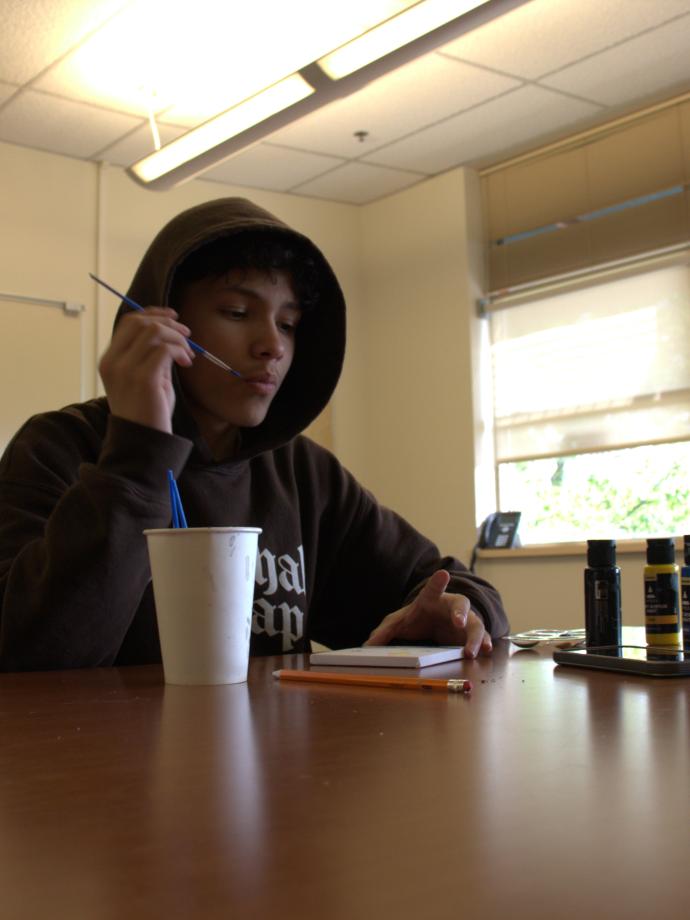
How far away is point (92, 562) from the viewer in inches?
39.4

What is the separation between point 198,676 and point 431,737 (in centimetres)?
35

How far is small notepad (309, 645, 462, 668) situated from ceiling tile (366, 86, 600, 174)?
11.5 ft

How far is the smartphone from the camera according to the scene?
91cm

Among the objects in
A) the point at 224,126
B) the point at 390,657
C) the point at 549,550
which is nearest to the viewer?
the point at 390,657

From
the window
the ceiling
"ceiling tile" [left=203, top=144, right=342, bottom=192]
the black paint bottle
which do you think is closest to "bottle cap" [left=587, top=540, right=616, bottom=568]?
the black paint bottle

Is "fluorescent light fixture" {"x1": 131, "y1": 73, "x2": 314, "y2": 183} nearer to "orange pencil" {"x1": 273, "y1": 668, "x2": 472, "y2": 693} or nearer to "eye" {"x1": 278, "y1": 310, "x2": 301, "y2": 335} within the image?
"eye" {"x1": 278, "y1": 310, "x2": 301, "y2": 335}

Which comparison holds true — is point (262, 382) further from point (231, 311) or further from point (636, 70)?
point (636, 70)

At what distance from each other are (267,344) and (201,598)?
0.64m

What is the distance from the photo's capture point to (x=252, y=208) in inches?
62.0

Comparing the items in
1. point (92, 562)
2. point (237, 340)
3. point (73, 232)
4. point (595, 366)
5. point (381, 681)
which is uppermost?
point (73, 232)

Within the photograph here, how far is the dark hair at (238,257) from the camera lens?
1484 mm

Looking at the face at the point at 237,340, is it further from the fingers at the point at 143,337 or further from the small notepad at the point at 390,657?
the small notepad at the point at 390,657

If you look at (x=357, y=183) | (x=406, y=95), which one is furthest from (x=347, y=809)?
(x=357, y=183)

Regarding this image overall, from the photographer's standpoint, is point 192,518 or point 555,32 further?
point 555,32
